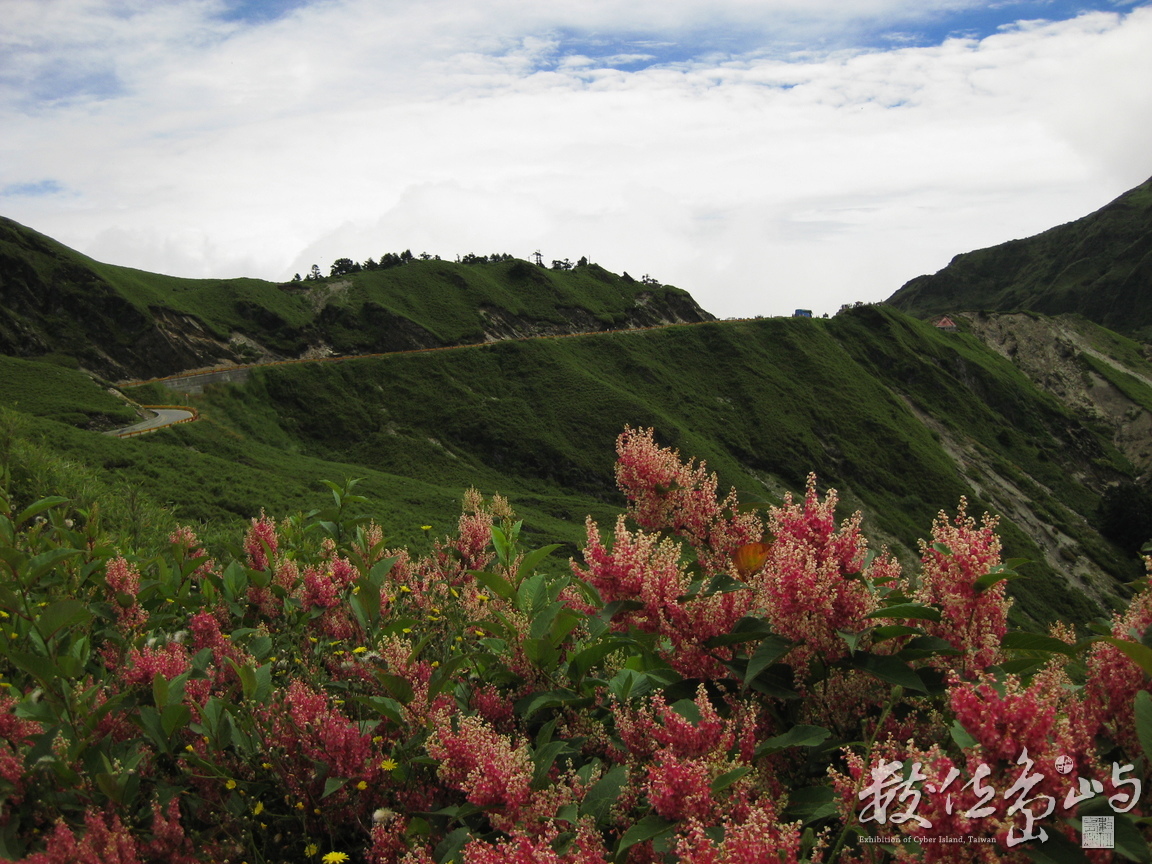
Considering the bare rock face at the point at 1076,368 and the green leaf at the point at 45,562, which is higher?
the green leaf at the point at 45,562

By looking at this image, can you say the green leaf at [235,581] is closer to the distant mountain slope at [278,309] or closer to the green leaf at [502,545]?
the green leaf at [502,545]

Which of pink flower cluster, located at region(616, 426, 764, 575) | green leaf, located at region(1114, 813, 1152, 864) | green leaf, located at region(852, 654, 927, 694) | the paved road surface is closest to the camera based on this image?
green leaf, located at region(1114, 813, 1152, 864)

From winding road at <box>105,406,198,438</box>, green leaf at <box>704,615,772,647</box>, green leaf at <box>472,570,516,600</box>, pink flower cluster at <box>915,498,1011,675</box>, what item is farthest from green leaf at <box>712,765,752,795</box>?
winding road at <box>105,406,198,438</box>

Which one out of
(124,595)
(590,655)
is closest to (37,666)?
(124,595)

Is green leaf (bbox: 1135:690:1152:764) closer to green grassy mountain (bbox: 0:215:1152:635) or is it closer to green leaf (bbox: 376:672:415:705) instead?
green leaf (bbox: 376:672:415:705)

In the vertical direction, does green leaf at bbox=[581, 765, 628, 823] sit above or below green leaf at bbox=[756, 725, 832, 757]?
below

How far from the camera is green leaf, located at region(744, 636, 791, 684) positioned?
2.11 metres

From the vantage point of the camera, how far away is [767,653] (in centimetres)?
217

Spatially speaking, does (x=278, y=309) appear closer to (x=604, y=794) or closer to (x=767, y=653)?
(x=604, y=794)

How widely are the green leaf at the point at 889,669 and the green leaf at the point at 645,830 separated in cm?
78

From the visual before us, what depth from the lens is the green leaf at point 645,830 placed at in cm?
185

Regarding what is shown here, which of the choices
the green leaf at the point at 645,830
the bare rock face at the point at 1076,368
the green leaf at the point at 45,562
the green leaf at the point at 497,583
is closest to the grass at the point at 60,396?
the green leaf at the point at 45,562

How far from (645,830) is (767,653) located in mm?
630

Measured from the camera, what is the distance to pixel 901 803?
5.76ft
